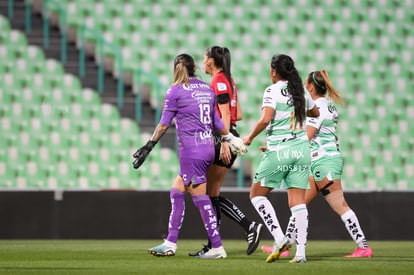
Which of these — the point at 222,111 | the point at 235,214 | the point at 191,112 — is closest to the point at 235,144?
the point at 222,111

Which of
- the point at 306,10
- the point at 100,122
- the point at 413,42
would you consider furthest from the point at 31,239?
the point at 413,42

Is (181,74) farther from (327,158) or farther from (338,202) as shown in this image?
(338,202)

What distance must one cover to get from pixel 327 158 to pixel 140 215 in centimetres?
451

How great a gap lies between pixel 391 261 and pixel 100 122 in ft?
27.3

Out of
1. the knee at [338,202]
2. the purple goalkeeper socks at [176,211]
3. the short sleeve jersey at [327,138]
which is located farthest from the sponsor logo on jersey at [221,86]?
the knee at [338,202]

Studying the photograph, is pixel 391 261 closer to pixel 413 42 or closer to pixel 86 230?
pixel 86 230

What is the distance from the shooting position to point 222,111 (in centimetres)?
898

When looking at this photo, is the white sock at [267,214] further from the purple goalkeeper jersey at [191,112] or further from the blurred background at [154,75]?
the blurred background at [154,75]

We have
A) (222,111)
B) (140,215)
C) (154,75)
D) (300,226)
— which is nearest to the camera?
(300,226)

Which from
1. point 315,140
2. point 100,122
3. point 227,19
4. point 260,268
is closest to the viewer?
point 260,268

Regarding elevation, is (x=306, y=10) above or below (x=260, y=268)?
above

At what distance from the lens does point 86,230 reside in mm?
13477

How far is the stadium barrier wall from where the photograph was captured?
13.4m

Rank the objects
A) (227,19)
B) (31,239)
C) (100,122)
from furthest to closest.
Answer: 1. (227,19)
2. (100,122)
3. (31,239)
